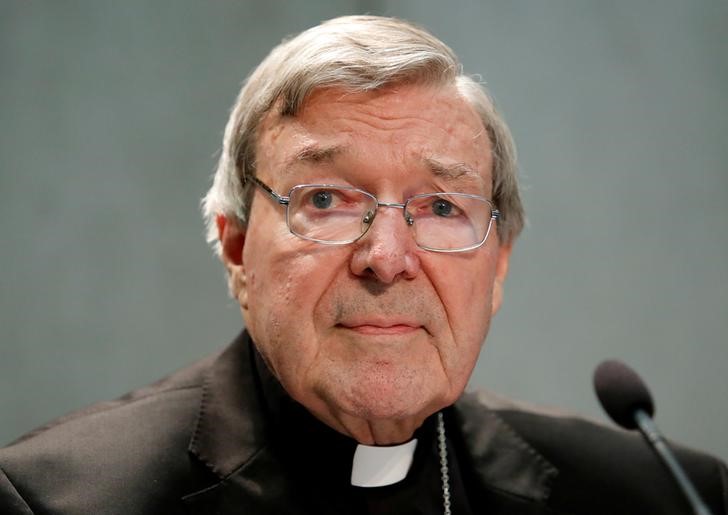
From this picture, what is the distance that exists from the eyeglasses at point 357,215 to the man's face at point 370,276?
0.02 meters

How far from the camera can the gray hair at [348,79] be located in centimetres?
179

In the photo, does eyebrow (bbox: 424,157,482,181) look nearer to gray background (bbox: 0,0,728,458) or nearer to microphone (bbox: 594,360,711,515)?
microphone (bbox: 594,360,711,515)

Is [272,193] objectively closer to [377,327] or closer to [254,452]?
[377,327]

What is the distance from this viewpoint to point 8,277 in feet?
7.65

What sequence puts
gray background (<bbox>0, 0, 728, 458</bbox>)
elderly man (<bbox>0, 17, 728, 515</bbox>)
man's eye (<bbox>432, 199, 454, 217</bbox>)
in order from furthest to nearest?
gray background (<bbox>0, 0, 728, 458</bbox>) < man's eye (<bbox>432, 199, 454, 217</bbox>) < elderly man (<bbox>0, 17, 728, 515</bbox>)

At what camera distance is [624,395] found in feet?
6.30

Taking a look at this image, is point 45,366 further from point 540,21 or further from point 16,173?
point 540,21

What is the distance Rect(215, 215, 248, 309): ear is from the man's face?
74mm

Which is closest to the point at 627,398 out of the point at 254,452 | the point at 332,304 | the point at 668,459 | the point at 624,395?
the point at 624,395

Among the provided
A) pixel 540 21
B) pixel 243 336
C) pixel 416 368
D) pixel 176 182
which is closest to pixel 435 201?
pixel 416 368

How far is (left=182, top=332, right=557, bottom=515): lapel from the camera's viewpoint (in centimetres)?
186

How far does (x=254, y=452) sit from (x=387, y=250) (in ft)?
1.86

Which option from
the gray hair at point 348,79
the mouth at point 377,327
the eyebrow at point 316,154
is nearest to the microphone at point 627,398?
the gray hair at point 348,79

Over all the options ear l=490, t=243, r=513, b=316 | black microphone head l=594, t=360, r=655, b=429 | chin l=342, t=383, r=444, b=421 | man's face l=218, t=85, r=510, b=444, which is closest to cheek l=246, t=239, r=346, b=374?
man's face l=218, t=85, r=510, b=444
